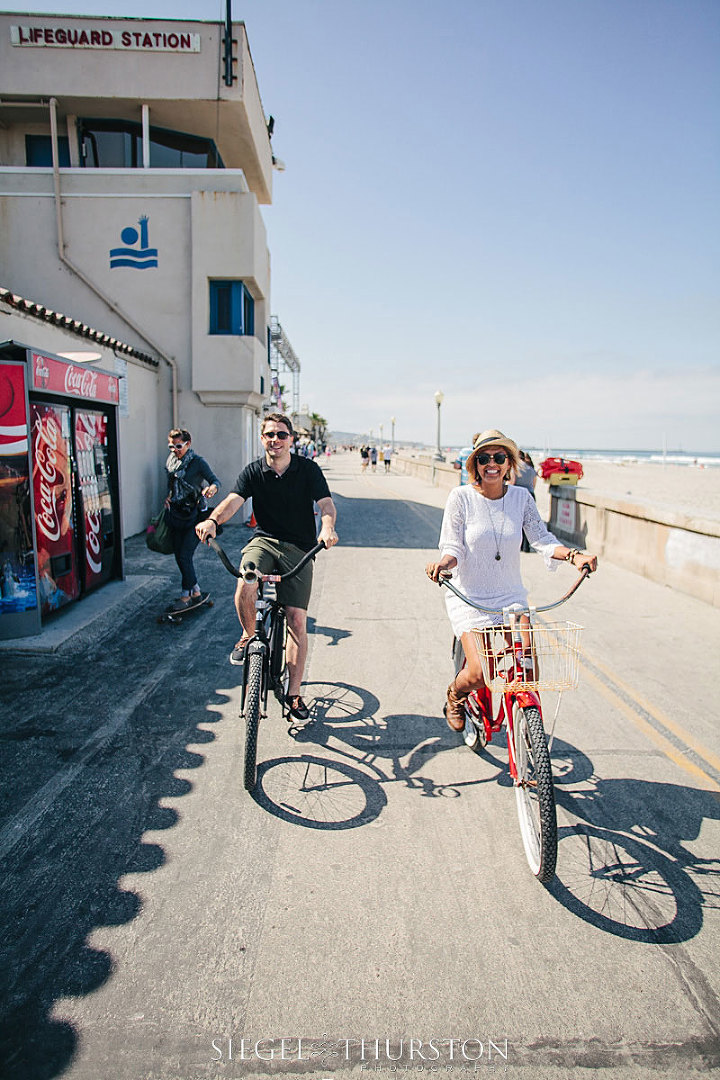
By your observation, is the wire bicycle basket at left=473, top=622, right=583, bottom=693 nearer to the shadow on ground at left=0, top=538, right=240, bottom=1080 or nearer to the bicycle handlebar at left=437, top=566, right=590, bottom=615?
the bicycle handlebar at left=437, top=566, right=590, bottom=615

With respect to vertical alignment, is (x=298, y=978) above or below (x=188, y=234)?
below

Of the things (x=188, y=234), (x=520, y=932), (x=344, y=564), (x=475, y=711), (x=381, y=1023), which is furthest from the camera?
(x=188, y=234)

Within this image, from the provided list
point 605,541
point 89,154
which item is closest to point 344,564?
point 605,541

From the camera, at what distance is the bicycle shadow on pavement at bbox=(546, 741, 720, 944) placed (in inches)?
113

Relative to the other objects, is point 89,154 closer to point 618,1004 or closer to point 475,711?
point 475,711

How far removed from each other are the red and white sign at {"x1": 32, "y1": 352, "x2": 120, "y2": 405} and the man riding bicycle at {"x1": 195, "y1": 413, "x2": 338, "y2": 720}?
3168 millimetres

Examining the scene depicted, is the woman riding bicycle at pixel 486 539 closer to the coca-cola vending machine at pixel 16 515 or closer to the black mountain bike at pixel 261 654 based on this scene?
the black mountain bike at pixel 261 654

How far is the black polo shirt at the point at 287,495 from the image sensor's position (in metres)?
4.62

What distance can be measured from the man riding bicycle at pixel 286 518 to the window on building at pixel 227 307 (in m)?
12.1

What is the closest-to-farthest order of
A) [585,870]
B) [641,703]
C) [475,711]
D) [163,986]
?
[163,986] → [585,870] → [475,711] → [641,703]

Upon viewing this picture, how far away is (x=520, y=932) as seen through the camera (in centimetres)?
278

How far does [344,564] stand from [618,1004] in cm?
898

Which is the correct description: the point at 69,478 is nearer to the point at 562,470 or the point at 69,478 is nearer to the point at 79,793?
the point at 79,793

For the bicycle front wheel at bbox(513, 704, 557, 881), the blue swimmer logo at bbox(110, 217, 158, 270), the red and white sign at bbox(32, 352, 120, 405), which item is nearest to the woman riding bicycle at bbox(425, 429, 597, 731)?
the bicycle front wheel at bbox(513, 704, 557, 881)
